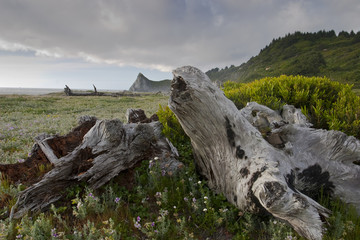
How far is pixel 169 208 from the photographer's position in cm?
339

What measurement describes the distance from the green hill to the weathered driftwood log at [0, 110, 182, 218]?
7942 centimetres

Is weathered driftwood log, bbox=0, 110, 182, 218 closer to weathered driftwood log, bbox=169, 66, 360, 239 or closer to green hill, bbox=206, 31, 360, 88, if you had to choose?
weathered driftwood log, bbox=169, 66, 360, 239

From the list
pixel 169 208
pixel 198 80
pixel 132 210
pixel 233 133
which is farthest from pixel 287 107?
pixel 132 210

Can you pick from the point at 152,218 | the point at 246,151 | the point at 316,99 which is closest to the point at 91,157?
the point at 152,218

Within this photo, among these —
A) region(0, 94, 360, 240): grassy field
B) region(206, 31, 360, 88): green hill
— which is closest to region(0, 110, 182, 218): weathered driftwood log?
region(0, 94, 360, 240): grassy field

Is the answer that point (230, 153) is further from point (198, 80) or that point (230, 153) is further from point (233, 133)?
point (198, 80)

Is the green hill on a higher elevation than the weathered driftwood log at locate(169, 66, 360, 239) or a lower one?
higher

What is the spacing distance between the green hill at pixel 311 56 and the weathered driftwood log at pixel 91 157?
3127 inches

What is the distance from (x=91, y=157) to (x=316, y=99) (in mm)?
7068

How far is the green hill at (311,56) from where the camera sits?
86406 mm

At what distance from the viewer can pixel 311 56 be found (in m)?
103

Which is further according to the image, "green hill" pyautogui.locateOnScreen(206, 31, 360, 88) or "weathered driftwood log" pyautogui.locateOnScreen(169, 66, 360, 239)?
"green hill" pyautogui.locateOnScreen(206, 31, 360, 88)

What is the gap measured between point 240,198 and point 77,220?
108 inches

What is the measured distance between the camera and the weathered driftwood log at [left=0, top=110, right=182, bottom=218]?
3359mm
